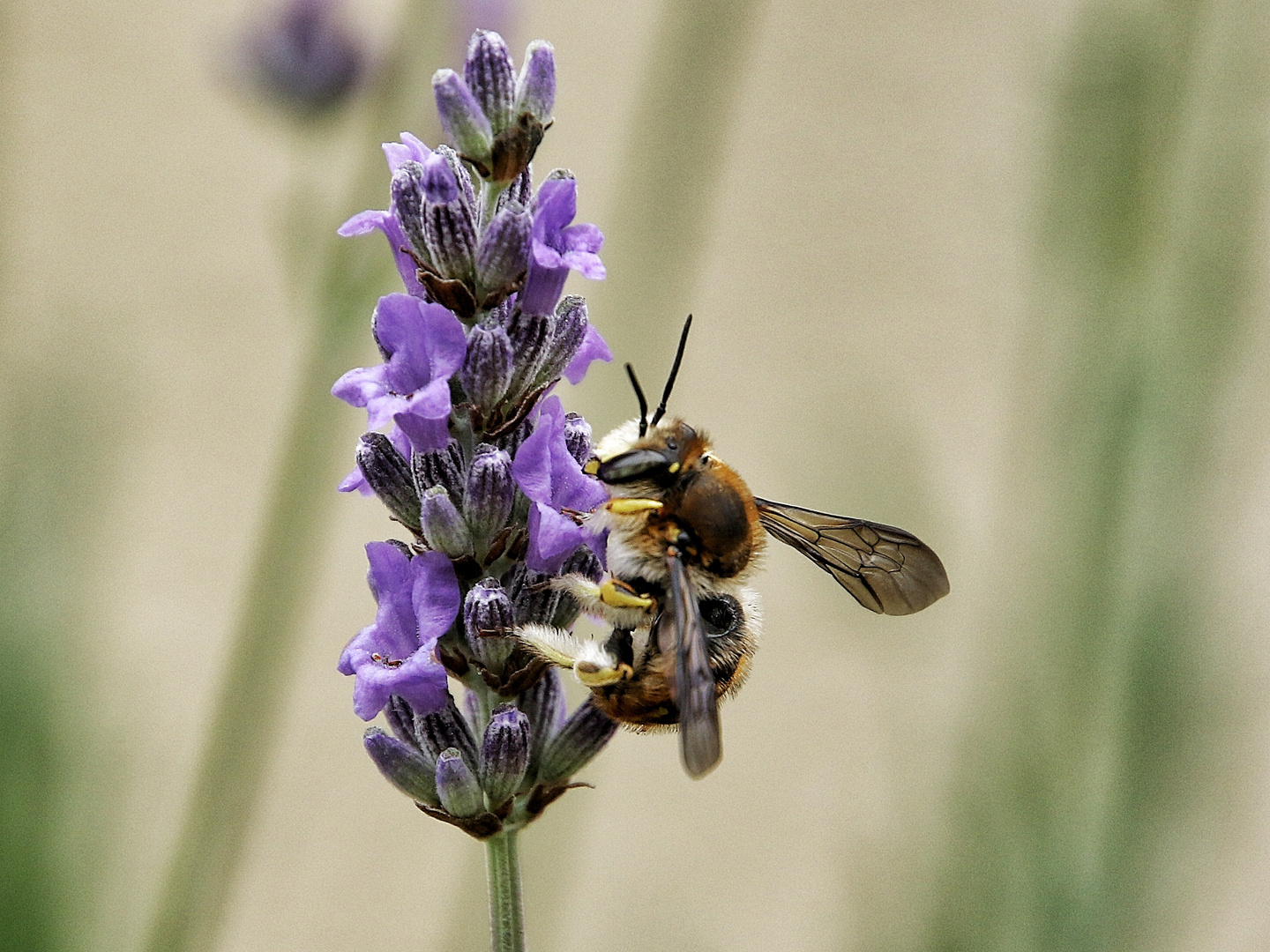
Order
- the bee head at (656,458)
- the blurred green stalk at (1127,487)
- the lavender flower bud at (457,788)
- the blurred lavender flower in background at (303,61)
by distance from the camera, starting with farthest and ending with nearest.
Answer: the blurred lavender flower in background at (303,61) < the blurred green stalk at (1127,487) < the bee head at (656,458) < the lavender flower bud at (457,788)

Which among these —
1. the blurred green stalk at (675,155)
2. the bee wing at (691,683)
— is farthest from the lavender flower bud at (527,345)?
the blurred green stalk at (675,155)

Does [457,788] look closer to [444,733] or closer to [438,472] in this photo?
[444,733]

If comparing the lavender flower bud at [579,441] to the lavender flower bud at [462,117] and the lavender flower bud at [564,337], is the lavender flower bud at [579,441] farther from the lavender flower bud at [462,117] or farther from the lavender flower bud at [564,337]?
the lavender flower bud at [462,117]

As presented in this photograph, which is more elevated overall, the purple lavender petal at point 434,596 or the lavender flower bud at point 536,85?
the lavender flower bud at point 536,85

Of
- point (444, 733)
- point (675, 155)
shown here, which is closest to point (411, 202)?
point (444, 733)

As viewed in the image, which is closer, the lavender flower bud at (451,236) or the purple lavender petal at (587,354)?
the lavender flower bud at (451,236)

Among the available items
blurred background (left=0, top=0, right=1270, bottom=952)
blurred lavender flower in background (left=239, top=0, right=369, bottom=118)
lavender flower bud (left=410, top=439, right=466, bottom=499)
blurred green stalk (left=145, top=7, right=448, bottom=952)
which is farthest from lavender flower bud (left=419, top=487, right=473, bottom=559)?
blurred lavender flower in background (left=239, top=0, right=369, bottom=118)

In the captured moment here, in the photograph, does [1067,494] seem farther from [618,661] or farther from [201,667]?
[201,667]

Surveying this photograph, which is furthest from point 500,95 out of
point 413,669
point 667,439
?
point 413,669
